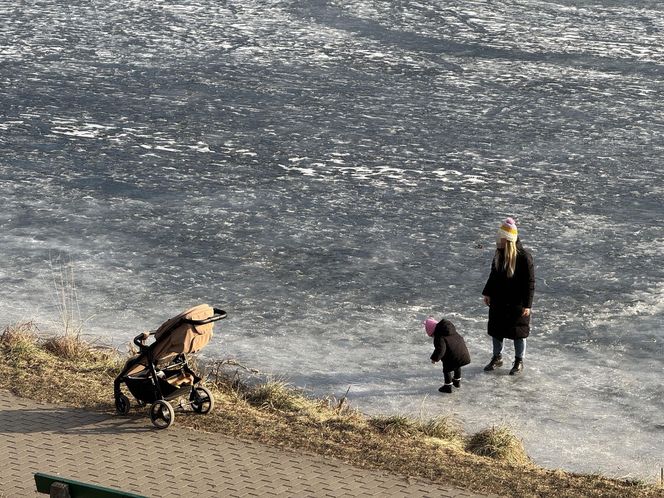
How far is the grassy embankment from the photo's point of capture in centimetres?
810

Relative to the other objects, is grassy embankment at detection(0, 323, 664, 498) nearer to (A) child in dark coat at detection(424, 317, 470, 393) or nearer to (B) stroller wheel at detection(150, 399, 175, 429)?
(B) stroller wheel at detection(150, 399, 175, 429)

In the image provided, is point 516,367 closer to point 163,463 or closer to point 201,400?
point 201,400

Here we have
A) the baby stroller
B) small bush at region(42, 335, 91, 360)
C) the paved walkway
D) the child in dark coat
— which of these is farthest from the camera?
small bush at region(42, 335, 91, 360)


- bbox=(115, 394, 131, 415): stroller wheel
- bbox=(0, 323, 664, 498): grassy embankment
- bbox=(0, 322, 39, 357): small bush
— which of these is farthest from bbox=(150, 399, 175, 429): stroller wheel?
bbox=(0, 322, 39, 357): small bush

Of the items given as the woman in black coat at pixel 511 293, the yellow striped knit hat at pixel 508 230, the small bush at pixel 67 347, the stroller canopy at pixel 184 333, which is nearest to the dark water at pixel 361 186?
the woman in black coat at pixel 511 293

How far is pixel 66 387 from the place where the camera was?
31.4 feet

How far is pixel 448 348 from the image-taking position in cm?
1005

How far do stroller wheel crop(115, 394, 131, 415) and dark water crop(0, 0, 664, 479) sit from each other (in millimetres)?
1812

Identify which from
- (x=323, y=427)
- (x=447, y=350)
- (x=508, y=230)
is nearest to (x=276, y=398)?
(x=323, y=427)

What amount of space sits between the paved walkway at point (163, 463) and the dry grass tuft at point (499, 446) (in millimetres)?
946

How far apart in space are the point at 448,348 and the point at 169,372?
7.70 ft

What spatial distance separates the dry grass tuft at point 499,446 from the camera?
8648 mm

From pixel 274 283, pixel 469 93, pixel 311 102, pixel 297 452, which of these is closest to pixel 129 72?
pixel 311 102

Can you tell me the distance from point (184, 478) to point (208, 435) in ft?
2.69
